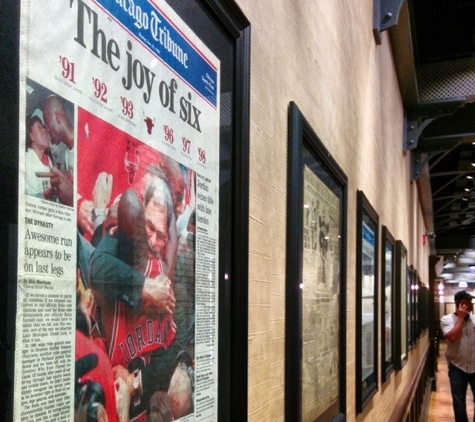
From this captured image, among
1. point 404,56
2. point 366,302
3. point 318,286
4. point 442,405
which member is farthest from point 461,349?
point 318,286

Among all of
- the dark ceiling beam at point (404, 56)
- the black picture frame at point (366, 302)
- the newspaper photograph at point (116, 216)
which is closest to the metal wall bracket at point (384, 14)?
the dark ceiling beam at point (404, 56)

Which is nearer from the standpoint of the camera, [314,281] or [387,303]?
[314,281]

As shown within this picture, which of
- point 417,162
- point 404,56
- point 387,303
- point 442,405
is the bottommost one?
point 442,405

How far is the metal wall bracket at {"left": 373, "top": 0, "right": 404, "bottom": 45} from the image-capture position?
3.75 metres

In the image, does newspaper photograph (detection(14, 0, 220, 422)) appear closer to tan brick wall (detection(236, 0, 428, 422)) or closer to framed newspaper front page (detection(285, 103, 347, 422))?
tan brick wall (detection(236, 0, 428, 422))

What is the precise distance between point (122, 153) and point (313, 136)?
118 centimetres

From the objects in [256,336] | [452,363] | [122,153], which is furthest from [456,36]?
[122,153]

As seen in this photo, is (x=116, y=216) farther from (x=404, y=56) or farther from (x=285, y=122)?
(x=404, y=56)

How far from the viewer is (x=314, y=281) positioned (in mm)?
1950

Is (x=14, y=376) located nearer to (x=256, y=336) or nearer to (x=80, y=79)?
(x=80, y=79)

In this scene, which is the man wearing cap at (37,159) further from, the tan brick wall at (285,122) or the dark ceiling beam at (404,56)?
the dark ceiling beam at (404,56)

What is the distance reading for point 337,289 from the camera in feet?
→ 7.73

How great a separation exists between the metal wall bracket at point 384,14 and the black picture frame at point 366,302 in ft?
3.62

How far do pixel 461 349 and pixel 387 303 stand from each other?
10.3 ft
